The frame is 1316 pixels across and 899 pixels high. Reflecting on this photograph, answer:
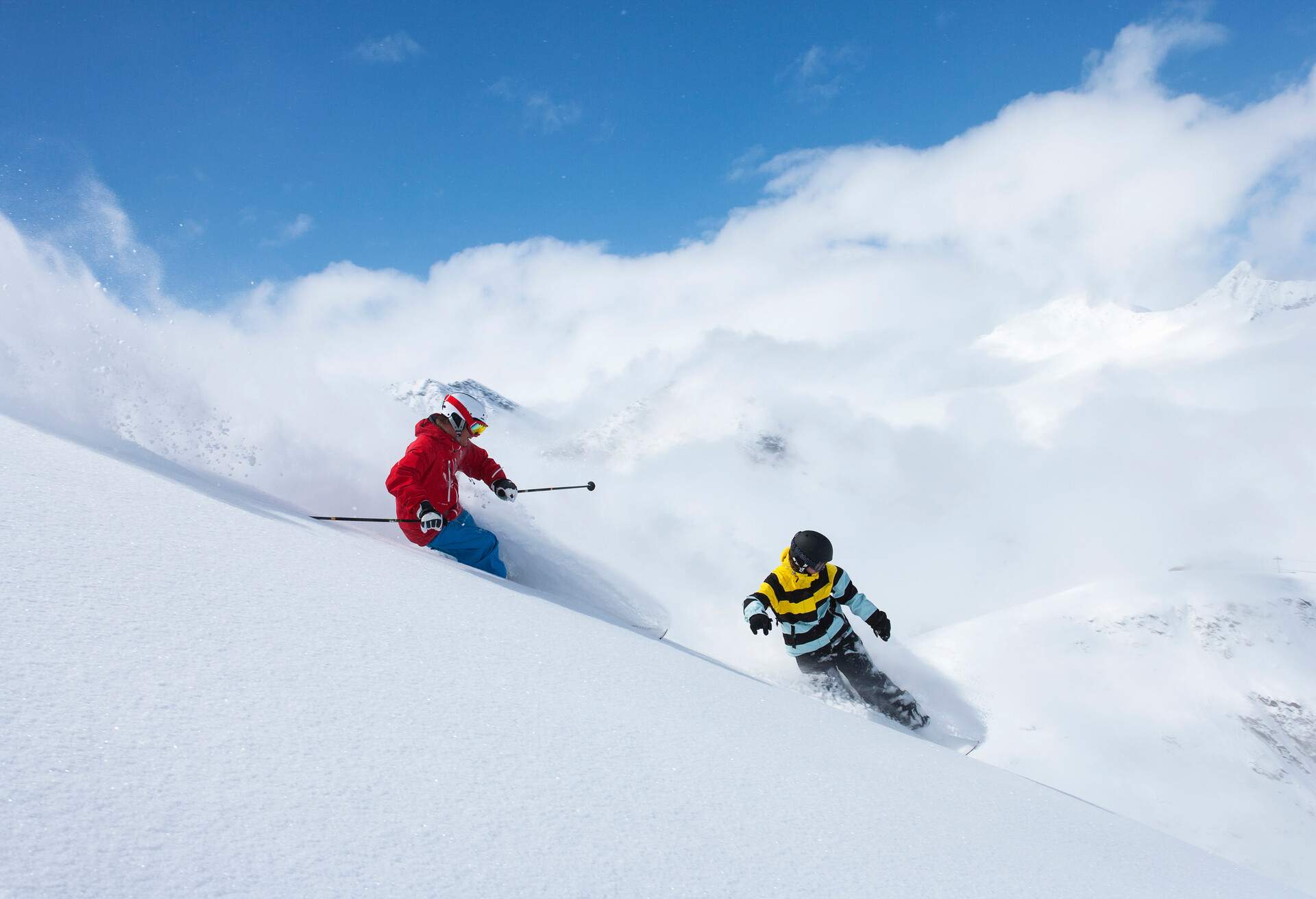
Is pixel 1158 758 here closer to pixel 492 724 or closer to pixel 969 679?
pixel 969 679

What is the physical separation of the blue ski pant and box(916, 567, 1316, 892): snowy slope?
4842mm

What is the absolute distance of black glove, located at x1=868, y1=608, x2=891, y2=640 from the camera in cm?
620

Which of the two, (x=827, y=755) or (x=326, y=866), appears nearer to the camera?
(x=326, y=866)

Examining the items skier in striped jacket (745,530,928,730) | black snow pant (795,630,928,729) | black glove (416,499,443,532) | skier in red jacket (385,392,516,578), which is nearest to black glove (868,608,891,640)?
skier in striped jacket (745,530,928,730)

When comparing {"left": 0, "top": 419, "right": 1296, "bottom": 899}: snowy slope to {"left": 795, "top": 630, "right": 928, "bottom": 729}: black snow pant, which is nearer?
{"left": 0, "top": 419, "right": 1296, "bottom": 899}: snowy slope

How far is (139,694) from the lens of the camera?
54.8 inches

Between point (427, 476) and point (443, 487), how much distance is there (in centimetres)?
22

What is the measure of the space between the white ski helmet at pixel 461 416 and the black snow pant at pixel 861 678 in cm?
391

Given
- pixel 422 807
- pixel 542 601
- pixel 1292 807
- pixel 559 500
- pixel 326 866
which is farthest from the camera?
pixel 559 500

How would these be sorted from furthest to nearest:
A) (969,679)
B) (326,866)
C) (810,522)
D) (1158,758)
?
(810,522) → (969,679) → (1158,758) → (326,866)

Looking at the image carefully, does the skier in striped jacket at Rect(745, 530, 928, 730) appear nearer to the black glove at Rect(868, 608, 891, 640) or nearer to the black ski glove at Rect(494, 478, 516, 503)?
the black glove at Rect(868, 608, 891, 640)

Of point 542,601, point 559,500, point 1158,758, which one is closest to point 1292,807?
point 1158,758

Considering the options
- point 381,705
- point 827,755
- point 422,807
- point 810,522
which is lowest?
point 422,807

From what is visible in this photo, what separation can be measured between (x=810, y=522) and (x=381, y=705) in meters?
83.6
